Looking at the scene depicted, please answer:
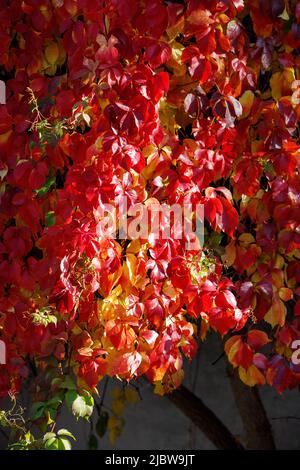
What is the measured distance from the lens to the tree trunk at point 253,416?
9.29 feet

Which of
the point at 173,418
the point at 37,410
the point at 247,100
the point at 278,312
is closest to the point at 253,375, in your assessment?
the point at 278,312

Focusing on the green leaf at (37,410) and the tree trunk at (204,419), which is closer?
the green leaf at (37,410)

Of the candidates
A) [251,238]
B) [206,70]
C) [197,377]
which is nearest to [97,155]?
[206,70]

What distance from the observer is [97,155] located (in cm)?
199

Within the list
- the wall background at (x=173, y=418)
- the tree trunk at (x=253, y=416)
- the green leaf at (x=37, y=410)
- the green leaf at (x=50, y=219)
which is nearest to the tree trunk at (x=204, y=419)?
the tree trunk at (x=253, y=416)

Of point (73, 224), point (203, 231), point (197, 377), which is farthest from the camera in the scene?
point (197, 377)

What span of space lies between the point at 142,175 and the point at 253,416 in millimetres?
1135

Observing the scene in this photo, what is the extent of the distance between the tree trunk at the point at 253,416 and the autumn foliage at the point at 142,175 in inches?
26.7

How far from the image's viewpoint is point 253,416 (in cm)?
286

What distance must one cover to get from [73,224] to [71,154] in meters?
0.18

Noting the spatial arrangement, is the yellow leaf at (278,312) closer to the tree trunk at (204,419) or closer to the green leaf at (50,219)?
the green leaf at (50,219)

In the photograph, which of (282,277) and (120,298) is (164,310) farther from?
(282,277)

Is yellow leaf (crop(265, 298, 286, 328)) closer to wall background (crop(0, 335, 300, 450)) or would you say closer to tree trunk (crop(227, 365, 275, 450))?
tree trunk (crop(227, 365, 275, 450))

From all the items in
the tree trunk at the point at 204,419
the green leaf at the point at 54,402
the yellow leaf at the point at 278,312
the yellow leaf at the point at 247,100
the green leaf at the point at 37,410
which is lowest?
the tree trunk at the point at 204,419
